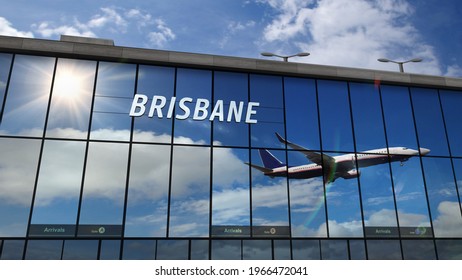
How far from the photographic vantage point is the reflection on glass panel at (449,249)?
20.6m

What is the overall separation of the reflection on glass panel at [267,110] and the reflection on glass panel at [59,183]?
367 inches

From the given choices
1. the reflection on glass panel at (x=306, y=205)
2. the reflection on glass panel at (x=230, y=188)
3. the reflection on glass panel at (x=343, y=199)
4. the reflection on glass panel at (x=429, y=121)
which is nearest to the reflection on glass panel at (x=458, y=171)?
the reflection on glass panel at (x=429, y=121)

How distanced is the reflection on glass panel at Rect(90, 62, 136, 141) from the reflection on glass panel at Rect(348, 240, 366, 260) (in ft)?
43.6

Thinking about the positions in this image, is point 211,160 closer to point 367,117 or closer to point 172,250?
point 172,250

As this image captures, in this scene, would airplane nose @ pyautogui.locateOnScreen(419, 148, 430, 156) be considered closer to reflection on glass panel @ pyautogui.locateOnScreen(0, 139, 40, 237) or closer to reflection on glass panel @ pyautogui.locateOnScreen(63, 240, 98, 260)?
reflection on glass panel @ pyautogui.locateOnScreen(63, 240, 98, 260)

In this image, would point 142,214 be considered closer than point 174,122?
Yes

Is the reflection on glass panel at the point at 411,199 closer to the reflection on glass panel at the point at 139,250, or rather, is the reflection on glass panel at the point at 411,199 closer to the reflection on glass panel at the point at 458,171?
A: the reflection on glass panel at the point at 458,171

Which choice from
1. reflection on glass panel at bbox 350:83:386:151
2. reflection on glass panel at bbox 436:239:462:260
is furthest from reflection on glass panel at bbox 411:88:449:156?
reflection on glass panel at bbox 436:239:462:260

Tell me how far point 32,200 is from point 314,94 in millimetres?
16312

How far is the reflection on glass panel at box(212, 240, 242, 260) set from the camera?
18.5 meters

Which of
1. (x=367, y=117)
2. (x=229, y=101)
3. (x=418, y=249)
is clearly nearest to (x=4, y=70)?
(x=229, y=101)

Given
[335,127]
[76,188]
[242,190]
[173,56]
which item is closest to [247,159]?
[242,190]

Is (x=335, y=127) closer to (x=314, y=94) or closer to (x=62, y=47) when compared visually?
(x=314, y=94)

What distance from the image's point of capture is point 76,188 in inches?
711
